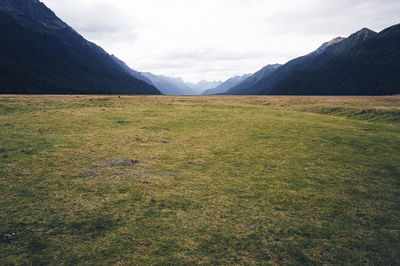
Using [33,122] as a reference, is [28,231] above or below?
below

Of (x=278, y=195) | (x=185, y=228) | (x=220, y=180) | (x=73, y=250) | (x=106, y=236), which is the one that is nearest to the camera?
(x=73, y=250)

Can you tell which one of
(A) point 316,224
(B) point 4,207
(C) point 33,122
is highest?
(C) point 33,122

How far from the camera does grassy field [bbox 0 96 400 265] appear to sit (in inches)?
279

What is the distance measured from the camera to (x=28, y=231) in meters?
7.69

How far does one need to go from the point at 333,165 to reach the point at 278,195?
676 centimetres

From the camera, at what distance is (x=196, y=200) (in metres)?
10.1

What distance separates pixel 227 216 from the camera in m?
8.91

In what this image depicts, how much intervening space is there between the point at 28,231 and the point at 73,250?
2.24 m

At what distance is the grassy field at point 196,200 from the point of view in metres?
7.07

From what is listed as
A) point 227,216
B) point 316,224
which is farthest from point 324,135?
point 227,216

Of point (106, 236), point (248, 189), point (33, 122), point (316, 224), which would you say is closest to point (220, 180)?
point (248, 189)

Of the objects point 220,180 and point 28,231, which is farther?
point 220,180

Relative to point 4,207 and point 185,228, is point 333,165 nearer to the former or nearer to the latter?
point 185,228

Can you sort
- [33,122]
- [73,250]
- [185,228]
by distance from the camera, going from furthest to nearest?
[33,122], [185,228], [73,250]
